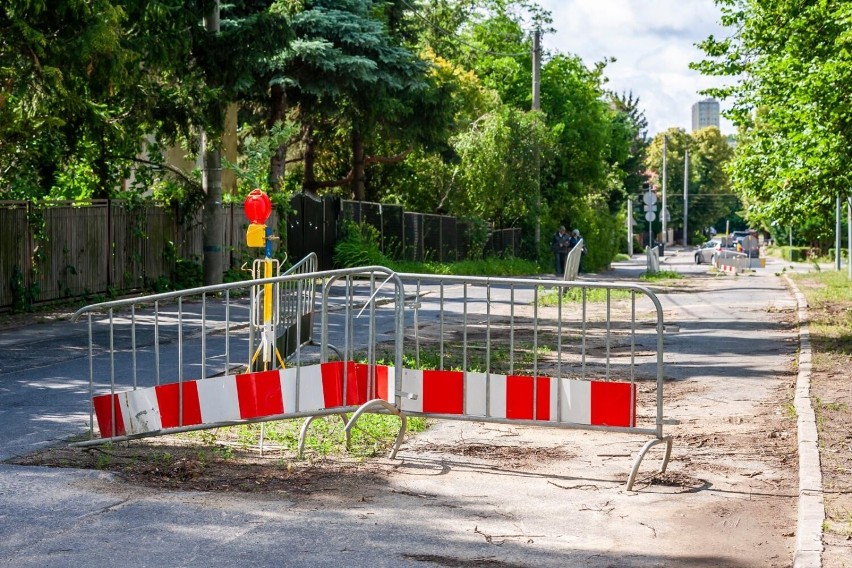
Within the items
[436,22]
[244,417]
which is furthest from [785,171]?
[436,22]

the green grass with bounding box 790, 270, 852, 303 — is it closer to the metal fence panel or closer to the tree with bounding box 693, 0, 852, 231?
the tree with bounding box 693, 0, 852, 231

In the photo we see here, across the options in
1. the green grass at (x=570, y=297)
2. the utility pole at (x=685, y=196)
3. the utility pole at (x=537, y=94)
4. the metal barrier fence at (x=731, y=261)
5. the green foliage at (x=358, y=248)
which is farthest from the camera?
the utility pole at (x=685, y=196)

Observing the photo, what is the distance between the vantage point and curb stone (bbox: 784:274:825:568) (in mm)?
5843

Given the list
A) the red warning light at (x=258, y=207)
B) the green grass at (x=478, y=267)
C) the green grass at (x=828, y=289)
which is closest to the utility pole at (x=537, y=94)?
the green grass at (x=478, y=267)

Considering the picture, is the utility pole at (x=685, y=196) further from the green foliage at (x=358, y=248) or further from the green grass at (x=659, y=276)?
the green foliage at (x=358, y=248)

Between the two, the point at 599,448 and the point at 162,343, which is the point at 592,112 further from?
the point at 599,448

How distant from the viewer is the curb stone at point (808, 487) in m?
5.84

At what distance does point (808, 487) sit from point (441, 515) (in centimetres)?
224

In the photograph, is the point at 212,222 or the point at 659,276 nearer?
the point at 212,222

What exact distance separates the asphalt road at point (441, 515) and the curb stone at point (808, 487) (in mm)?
103

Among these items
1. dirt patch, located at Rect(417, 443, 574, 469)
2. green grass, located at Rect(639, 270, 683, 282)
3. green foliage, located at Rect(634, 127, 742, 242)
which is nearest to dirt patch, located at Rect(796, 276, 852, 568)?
dirt patch, located at Rect(417, 443, 574, 469)

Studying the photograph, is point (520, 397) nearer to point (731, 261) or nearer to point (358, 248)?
point (358, 248)

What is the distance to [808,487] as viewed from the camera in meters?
7.29

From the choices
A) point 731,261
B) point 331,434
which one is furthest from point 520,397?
point 731,261
